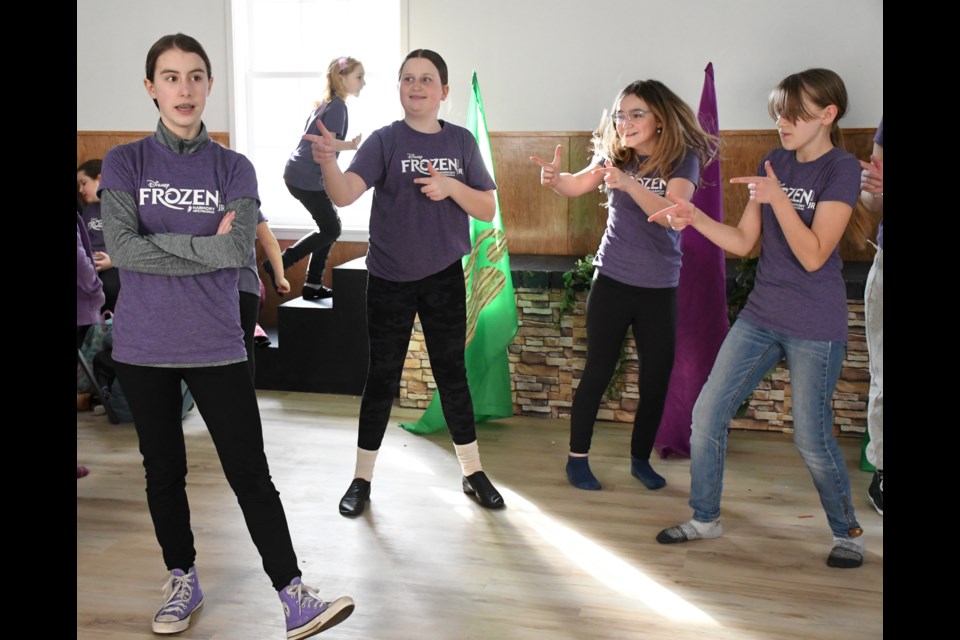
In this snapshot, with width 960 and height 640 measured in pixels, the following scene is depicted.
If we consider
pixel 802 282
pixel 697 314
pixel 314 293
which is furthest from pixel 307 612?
pixel 314 293

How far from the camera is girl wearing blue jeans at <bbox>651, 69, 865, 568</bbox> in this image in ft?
8.65

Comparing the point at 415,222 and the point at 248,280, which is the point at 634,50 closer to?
the point at 415,222

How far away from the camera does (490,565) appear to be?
2879mm

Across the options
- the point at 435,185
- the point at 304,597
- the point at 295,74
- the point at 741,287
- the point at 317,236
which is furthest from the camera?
the point at 295,74

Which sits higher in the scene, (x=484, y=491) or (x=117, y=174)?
(x=117, y=174)

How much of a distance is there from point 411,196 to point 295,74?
3.10 m

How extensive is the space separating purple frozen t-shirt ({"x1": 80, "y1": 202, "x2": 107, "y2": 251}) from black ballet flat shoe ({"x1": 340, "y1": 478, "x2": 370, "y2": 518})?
89.1 inches

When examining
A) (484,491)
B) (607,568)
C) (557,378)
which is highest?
(557,378)

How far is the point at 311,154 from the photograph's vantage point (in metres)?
4.88

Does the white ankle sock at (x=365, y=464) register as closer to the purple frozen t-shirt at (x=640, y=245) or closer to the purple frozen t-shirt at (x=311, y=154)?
the purple frozen t-shirt at (x=640, y=245)

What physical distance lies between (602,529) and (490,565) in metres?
0.49

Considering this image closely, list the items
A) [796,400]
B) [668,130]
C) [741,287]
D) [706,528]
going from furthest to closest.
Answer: [741,287] < [668,130] < [706,528] < [796,400]

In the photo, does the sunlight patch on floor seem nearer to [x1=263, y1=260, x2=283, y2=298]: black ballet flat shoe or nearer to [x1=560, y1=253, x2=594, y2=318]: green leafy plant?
[x1=560, y1=253, x2=594, y2=318]: green leafy plant
